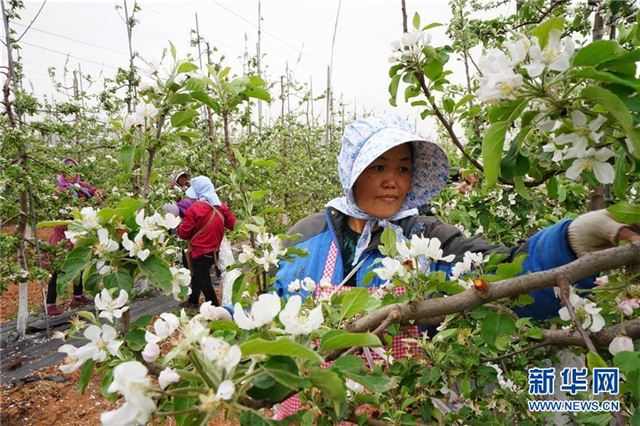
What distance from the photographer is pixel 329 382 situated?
0.51 metres

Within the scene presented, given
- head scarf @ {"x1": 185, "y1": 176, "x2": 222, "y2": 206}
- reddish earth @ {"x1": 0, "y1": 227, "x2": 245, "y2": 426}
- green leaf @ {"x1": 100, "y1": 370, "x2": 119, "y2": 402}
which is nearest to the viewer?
green leaf @ {"x1": 100, "y1": 370, "x2": 119, "y2": 402}

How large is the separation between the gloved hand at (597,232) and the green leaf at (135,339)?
3.12ft

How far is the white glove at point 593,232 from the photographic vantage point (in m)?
0.88

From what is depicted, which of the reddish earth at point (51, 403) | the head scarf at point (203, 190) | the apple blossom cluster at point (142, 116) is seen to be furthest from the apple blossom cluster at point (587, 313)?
the head scarf at point (203, 190)

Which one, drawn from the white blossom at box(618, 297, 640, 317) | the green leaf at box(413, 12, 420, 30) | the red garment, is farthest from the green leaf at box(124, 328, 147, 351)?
the red garment

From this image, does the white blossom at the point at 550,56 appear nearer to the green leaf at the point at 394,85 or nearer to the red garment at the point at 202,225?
the green leaf at the point at 394,85

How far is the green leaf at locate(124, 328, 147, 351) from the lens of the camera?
0.76m

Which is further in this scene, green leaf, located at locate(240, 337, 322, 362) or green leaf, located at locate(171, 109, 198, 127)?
green leaf, located at locate(171, 109, 198, 127)

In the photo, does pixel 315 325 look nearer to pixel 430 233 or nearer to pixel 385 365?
pixel 385 365

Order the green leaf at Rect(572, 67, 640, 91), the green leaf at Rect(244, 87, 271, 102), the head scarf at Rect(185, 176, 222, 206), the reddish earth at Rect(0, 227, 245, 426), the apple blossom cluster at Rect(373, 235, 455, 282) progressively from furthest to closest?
the head scarf at Rect(185, 176, 222, 206) < the reddish earth at Rect(0, 227, 245, 426) < the green leaf at Rect(244, 87, 271, 102) < the apple blossom cluster at Rect(373, 235, 455, 282) < the green leaf at Rect(572, 67, 640, 91)

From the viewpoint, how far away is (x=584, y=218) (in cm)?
96

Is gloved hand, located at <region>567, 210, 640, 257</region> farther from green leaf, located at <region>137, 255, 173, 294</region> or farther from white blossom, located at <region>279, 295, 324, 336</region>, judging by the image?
green leaf, located at <region>137, 255, 173, 294</region>

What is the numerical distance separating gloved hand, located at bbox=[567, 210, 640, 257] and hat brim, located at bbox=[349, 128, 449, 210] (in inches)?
26.5

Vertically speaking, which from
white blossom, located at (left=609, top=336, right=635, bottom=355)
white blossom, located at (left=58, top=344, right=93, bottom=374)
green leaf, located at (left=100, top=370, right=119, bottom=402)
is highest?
white blossom, located at (left=609, top=336, right=635, bottom=355)
